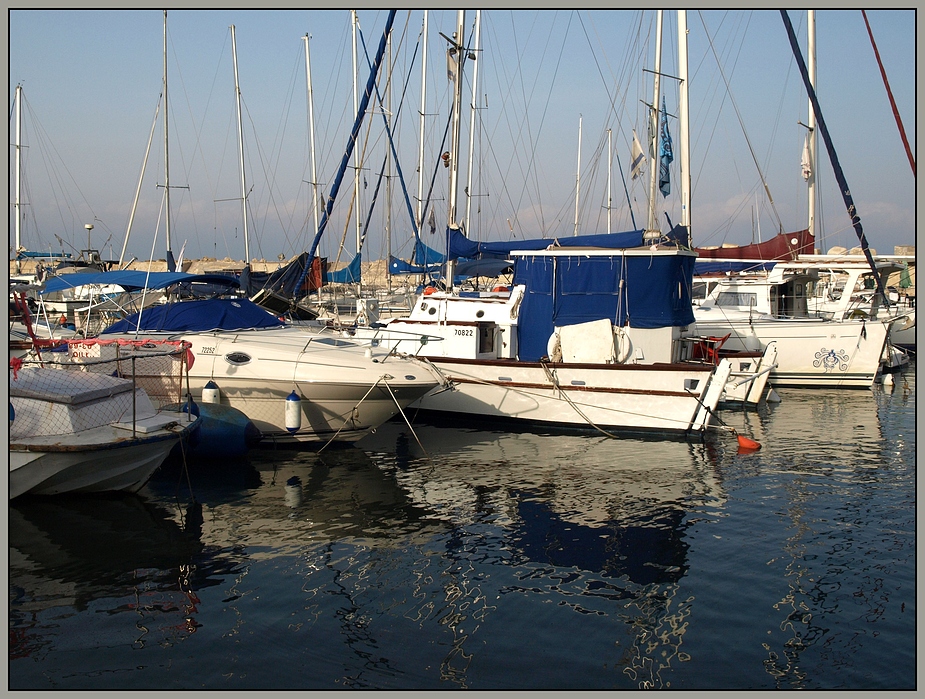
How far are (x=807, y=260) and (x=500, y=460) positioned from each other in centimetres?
1826

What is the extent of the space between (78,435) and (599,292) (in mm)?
10154

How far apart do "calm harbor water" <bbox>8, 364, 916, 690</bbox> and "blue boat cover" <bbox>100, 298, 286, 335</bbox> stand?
3.17m

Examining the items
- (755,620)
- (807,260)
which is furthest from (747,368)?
(755,620)

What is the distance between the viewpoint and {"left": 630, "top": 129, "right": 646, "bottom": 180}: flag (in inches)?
915

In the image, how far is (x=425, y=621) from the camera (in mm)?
7289

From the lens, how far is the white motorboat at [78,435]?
32.8 feet

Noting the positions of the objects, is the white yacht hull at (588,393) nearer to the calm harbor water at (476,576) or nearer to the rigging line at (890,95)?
the calm harbor water at (476,576)

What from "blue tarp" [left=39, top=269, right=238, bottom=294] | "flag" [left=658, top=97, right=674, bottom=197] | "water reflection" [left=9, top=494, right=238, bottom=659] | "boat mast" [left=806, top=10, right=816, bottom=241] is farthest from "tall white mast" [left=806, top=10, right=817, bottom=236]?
"water reflection" [left=9, top=494, right=238, bottom=659]

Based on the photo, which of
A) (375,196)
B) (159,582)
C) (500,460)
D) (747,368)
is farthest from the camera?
(375,196)

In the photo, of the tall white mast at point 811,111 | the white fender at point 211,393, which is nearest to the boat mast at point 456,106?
the white fender at point 211,393

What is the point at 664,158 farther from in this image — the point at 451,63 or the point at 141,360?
the point at 141,360

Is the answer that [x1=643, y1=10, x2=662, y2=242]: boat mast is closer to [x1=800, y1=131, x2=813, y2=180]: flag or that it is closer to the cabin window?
the cabin window

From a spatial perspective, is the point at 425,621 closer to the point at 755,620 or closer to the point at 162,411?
the point at 755,620

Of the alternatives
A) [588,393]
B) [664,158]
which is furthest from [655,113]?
[588,393]
